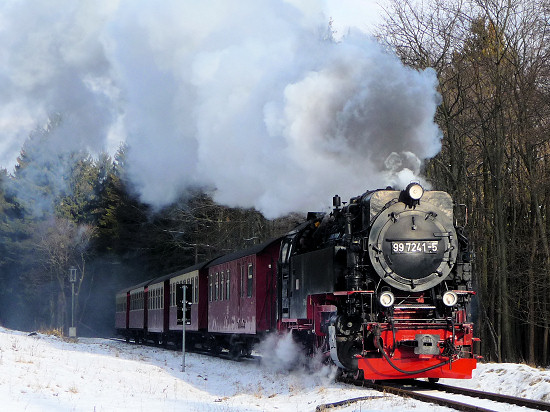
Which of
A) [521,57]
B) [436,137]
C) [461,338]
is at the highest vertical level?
[521,57]

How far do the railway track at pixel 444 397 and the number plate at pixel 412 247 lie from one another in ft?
6.88

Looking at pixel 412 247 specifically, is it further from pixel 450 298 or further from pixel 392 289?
pixel 450 298

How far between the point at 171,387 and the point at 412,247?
489cm

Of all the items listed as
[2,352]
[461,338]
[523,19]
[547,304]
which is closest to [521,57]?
[523,19]

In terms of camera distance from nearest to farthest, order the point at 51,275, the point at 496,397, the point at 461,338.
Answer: the point at 496,397 → the point at 461,338 → the point at 51,275

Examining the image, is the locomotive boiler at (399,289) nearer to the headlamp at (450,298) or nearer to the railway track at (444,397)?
the headlamp at (450,298)

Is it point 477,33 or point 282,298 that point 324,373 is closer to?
point 282,298

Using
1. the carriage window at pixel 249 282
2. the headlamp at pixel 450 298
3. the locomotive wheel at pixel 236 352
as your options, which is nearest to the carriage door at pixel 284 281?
the carriage window at pixel 249 282

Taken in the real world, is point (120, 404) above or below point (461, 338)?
below

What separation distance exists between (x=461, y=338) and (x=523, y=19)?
576 inches

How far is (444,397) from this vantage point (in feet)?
33.7

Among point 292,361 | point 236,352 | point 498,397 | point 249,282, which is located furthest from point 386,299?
point 236,352

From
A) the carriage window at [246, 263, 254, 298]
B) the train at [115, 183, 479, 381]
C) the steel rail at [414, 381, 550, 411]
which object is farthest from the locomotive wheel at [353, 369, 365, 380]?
the carriage window at [246, 263, 254, 298]

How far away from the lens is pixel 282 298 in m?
15.2
